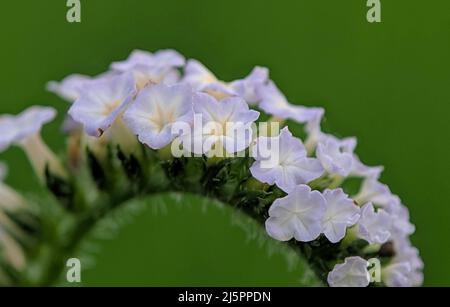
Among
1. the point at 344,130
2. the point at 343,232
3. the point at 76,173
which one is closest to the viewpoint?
the point at 343,232

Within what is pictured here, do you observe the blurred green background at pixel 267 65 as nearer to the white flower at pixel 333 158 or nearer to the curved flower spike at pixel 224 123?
the white flower at pixel 333 158

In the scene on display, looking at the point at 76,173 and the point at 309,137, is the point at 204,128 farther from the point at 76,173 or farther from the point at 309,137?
the point at 76,173

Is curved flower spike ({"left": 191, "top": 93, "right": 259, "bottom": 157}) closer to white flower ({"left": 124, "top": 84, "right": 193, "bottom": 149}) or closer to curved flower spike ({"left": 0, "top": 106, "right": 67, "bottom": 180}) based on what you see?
white flower ({"left": 124, "top": 84, "right": 193, "bottom": 149})

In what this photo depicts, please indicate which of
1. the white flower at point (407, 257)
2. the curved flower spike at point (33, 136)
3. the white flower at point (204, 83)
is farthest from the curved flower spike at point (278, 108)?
the curved flower spike at point (33, 136)

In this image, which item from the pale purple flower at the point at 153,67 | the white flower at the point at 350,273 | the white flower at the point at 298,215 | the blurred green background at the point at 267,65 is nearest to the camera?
the white flower at the point at 298,215

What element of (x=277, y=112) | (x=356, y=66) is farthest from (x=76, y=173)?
(x=356, y=66)
